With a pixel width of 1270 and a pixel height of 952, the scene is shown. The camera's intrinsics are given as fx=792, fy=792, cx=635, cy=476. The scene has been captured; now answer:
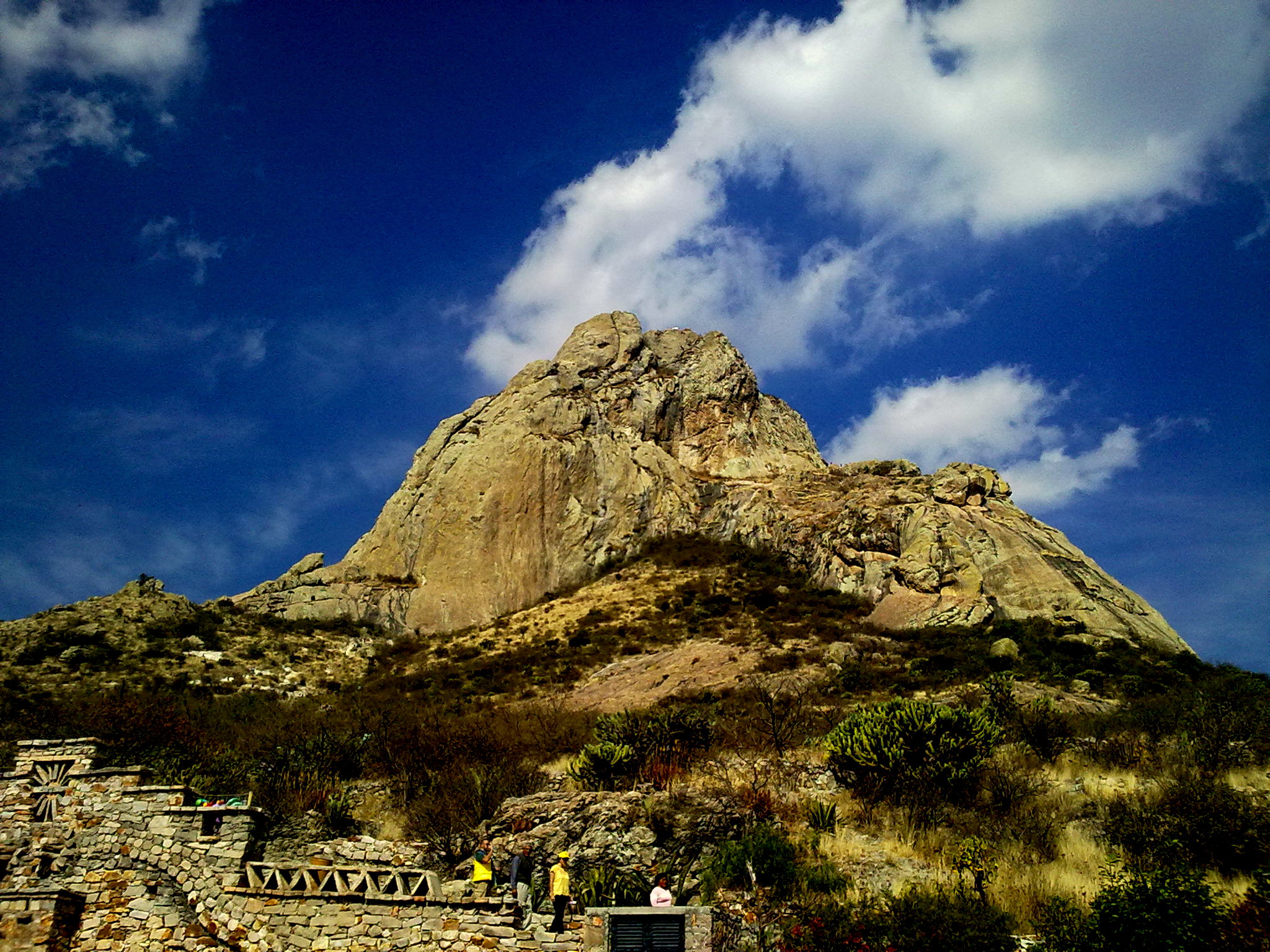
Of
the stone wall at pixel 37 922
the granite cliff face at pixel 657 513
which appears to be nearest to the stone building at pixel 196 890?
the stone wall at pixel 37 922

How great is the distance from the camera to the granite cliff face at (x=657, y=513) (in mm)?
40375

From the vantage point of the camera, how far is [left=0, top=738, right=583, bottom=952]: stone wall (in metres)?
11.1

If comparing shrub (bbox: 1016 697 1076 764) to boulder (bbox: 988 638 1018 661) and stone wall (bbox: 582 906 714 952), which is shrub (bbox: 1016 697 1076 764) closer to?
stone wall (bbox: 582 906 714 952)

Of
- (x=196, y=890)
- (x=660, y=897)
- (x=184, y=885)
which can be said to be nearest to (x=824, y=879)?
(x=660, y=897)

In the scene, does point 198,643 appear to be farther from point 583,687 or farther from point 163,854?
point 163,854

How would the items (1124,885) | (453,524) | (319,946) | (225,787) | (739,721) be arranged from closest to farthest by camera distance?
(1124,885)
(319,946)
(225,787)
(739,721)
(453,524)

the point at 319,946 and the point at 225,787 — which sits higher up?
the point at 225,787

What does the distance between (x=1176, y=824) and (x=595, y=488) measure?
47.6 m

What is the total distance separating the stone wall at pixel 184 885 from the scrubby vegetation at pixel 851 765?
6.15ft

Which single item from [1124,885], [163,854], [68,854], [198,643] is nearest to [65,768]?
[68,854]

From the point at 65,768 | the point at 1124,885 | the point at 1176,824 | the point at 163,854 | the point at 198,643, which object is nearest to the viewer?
the point at 1124,885

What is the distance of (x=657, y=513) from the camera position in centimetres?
5797

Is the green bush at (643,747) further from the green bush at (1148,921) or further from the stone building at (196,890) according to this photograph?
the green bush at (1148,921)

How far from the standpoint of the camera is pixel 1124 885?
9.76 m
